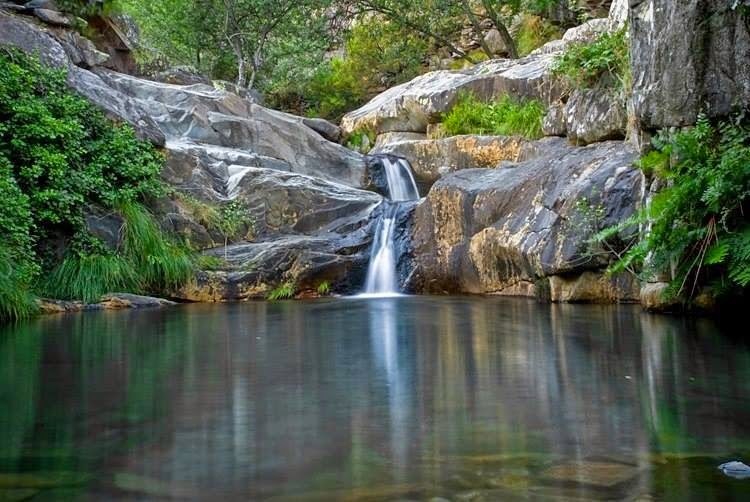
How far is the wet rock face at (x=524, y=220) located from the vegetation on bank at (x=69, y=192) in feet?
14.0

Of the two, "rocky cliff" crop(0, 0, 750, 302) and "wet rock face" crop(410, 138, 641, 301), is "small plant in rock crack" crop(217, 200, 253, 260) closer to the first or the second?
"rocky cliff" crop(0, 0, 750, 302)

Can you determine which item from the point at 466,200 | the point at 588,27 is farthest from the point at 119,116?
the point at 588,27

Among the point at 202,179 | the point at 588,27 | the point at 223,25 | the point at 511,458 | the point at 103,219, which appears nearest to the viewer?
the point at 511,458

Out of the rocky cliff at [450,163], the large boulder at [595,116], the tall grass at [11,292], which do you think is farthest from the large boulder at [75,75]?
the large boulder at [595,116]

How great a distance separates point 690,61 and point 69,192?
341 inches

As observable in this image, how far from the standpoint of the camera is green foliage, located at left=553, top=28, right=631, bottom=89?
10.6 m

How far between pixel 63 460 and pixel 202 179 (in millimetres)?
11656

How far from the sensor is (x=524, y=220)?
11.1m

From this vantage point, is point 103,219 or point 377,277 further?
point 377,277

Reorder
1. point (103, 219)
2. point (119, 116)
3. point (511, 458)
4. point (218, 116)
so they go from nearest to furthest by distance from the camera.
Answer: point (511, 458)
point (103, 219)
point (119, 116)
point (218, 116)

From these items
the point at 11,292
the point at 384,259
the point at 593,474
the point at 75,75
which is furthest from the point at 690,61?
the point at 75,75

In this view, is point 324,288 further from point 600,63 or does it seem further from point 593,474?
point 593,474

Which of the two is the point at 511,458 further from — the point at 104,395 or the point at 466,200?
the point at 466,200

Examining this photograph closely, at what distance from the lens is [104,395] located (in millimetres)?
4086
